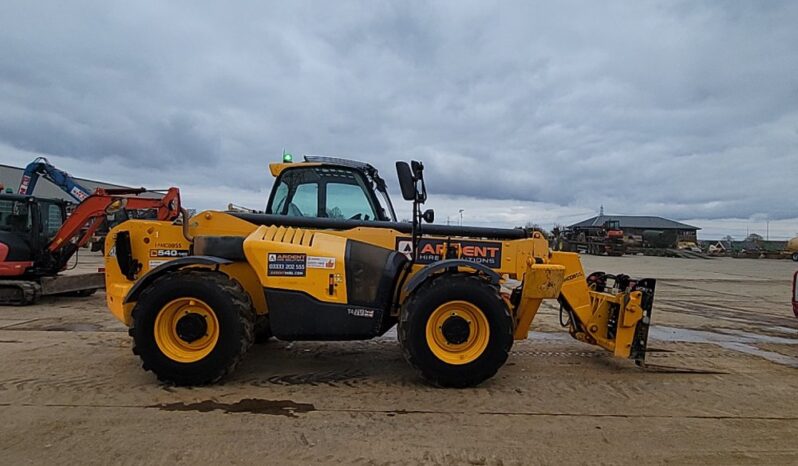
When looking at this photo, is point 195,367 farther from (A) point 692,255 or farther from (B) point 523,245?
(A) point 692,255

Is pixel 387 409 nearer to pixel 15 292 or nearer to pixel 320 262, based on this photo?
pixel 320 262

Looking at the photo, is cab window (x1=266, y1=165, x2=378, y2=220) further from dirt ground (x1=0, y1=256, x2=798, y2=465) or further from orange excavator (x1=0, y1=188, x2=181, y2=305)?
orange excavator (x1=0, y1=188, x2=181, y2=305)

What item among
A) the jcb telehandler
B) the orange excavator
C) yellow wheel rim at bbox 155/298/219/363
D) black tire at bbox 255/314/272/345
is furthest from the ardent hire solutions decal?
the orange excavator

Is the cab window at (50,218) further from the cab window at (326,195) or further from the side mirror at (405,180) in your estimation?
the side mirror at (405,180)

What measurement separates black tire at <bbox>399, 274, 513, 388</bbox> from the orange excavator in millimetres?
6983

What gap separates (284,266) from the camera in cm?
483

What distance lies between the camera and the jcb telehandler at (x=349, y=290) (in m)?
4.71

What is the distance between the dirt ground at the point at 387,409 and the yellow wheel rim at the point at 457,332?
0.34 metres

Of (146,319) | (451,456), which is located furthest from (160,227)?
(451,456)

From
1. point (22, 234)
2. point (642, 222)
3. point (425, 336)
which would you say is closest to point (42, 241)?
point (22, 234)

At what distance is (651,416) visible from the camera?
4227 mm

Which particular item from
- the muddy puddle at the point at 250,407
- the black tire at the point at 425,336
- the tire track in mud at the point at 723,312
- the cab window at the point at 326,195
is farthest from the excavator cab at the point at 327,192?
the tire track in mud at the point at 723,312

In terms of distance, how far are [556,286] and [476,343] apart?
1.00m

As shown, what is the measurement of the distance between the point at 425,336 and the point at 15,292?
30.6 feet
